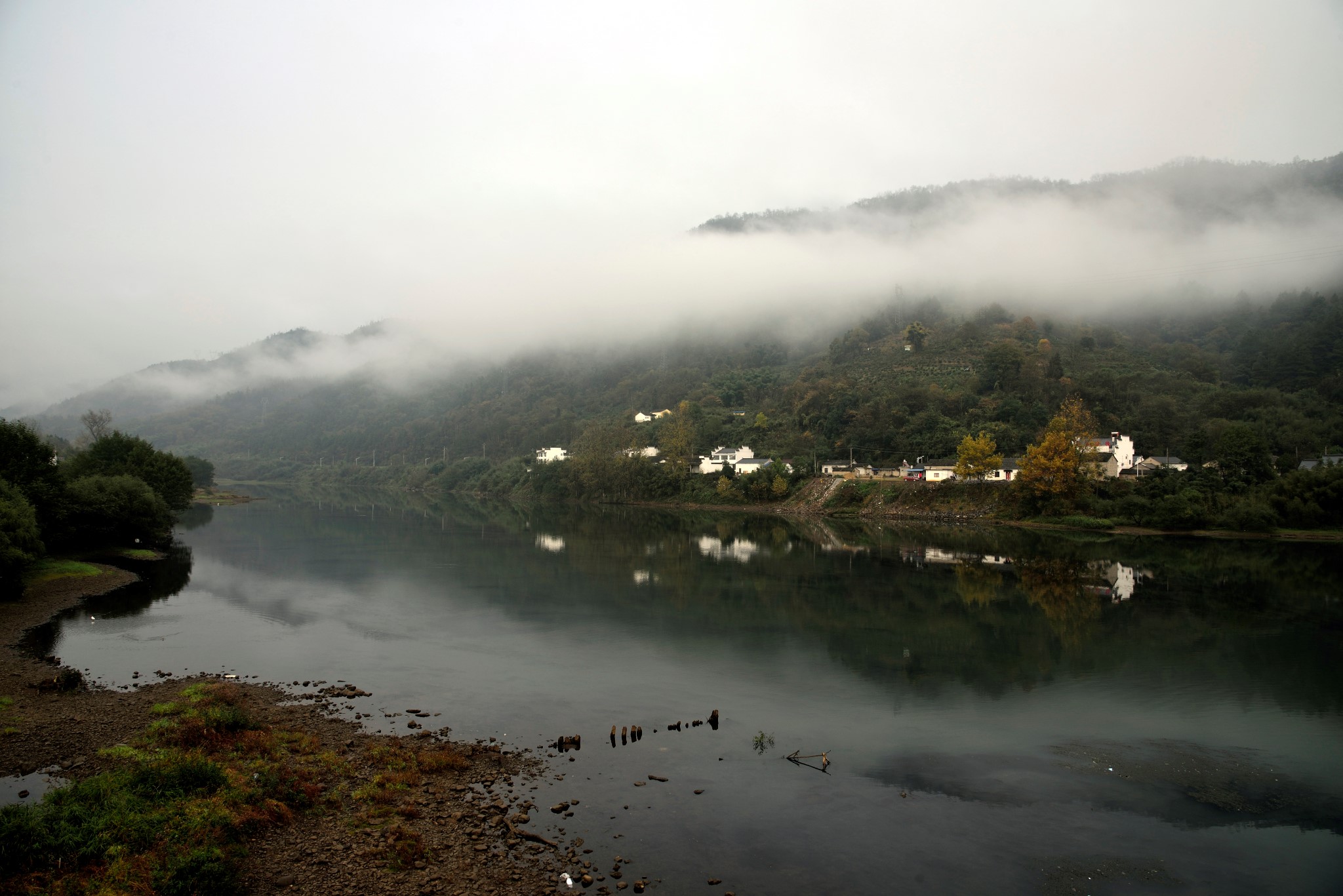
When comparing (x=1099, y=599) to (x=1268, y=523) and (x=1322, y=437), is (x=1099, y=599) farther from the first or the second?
(x=1322, y=437)

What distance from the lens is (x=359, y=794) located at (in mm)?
10359

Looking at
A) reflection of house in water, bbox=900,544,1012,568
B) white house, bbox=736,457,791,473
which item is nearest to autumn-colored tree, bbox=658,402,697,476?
white house, bbox=736,457,791,473

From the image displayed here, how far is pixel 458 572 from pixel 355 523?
29842 mm

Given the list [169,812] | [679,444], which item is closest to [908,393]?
[679,444]

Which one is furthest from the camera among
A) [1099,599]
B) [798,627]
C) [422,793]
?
[1099,599]

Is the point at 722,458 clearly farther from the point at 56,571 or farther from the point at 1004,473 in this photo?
the point at 56,571

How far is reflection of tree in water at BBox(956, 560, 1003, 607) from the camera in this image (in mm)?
25744

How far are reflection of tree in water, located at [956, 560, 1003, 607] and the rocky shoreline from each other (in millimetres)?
18674

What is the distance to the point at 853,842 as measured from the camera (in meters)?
9.66

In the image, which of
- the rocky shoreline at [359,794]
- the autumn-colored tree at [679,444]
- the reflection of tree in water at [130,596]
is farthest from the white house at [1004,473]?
the reflection of tree in water at [130,596]

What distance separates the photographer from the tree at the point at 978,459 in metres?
54.0

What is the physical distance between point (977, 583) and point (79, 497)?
37.7 m

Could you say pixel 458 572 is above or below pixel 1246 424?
below

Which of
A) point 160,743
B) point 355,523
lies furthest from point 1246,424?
point 355,523
